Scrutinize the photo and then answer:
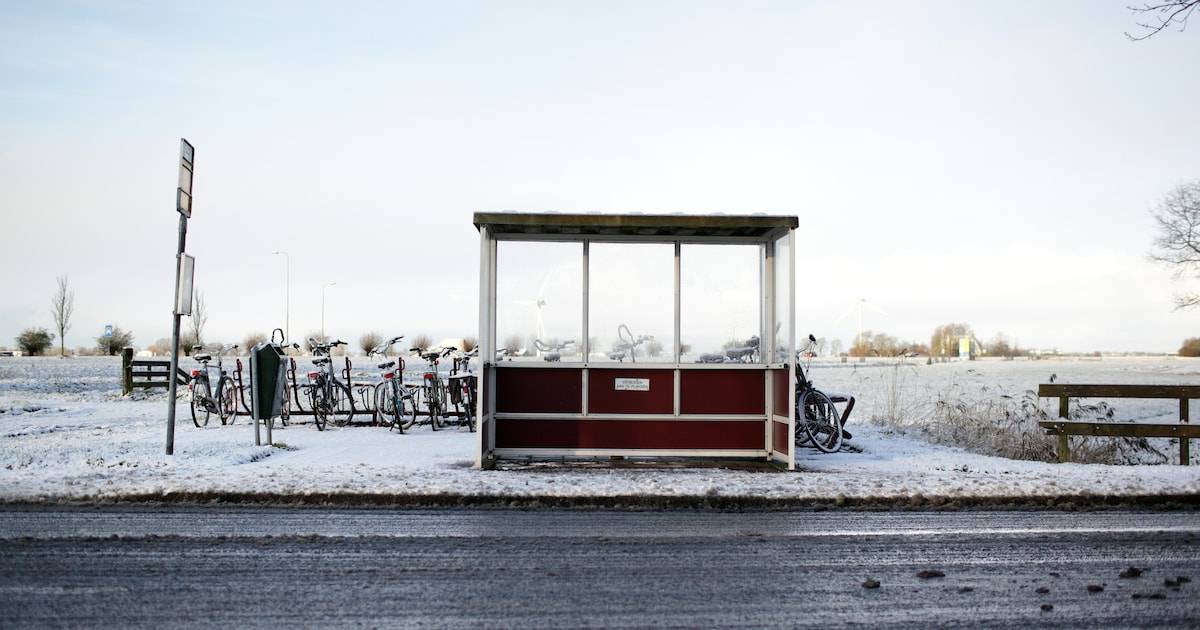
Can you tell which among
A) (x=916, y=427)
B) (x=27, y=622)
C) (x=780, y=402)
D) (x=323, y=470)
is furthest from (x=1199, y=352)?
(x=27, y=622)

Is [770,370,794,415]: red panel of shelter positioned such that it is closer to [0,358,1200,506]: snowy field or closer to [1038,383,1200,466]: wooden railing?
[0,358,1200,506]: snowy field

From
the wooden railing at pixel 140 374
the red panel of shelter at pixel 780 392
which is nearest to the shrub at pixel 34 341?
the wooden railing at pixel 140 374

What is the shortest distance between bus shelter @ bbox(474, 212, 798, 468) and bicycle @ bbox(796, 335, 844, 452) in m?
1.03

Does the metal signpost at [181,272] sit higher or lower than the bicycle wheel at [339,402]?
higher

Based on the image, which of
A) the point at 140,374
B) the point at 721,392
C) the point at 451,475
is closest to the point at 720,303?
the point at 721,392

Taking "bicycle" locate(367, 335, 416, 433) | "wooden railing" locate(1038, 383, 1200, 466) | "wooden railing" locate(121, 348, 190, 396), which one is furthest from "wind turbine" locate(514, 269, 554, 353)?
"wooden railing" locate(121, 348, 190, 396)

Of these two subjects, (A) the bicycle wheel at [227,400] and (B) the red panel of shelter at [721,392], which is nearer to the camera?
(B) the red panel of shelter at [721,392]

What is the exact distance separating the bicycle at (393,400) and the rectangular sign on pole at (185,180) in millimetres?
4121

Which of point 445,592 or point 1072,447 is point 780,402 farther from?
point 445,592

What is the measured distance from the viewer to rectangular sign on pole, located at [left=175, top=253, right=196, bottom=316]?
35.1 ft

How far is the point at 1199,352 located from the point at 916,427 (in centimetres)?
5932

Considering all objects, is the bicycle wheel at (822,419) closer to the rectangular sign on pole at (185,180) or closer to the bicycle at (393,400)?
the bicycle at (393,400)

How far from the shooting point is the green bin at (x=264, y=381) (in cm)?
1198

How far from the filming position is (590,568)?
5.74m
